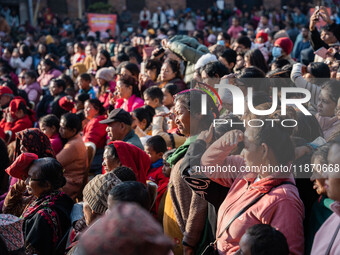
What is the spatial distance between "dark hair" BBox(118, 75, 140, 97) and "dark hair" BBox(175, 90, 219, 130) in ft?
8.35

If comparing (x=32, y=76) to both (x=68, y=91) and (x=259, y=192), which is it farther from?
(x=259, y=192)

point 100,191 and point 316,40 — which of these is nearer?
point 100,191

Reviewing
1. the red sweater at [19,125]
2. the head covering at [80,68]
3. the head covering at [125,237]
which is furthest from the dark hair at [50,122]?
the head covering at [80,68]

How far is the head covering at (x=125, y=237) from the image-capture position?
1268 millimetres

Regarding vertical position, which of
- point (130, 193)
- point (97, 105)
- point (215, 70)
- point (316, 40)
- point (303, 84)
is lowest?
point (97, 105)

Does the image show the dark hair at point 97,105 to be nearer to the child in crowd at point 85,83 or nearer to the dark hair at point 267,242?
the child in crowd at point 85,83

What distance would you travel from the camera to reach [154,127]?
15.9 ft

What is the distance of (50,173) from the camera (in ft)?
10.9

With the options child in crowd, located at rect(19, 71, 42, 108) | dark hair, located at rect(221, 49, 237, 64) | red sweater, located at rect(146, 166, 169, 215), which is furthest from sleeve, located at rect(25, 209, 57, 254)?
child in crowd, located at rect(19, 71, 42, 108)

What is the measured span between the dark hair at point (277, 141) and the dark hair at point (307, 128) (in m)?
0.46

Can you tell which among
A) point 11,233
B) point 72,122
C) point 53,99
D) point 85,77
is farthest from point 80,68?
point 11,233

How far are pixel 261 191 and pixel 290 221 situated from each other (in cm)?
23

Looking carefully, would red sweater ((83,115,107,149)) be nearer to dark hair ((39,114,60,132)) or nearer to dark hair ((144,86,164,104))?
dark hair ((39,114,60,132))

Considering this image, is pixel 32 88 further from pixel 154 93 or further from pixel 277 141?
pixel 277 141
